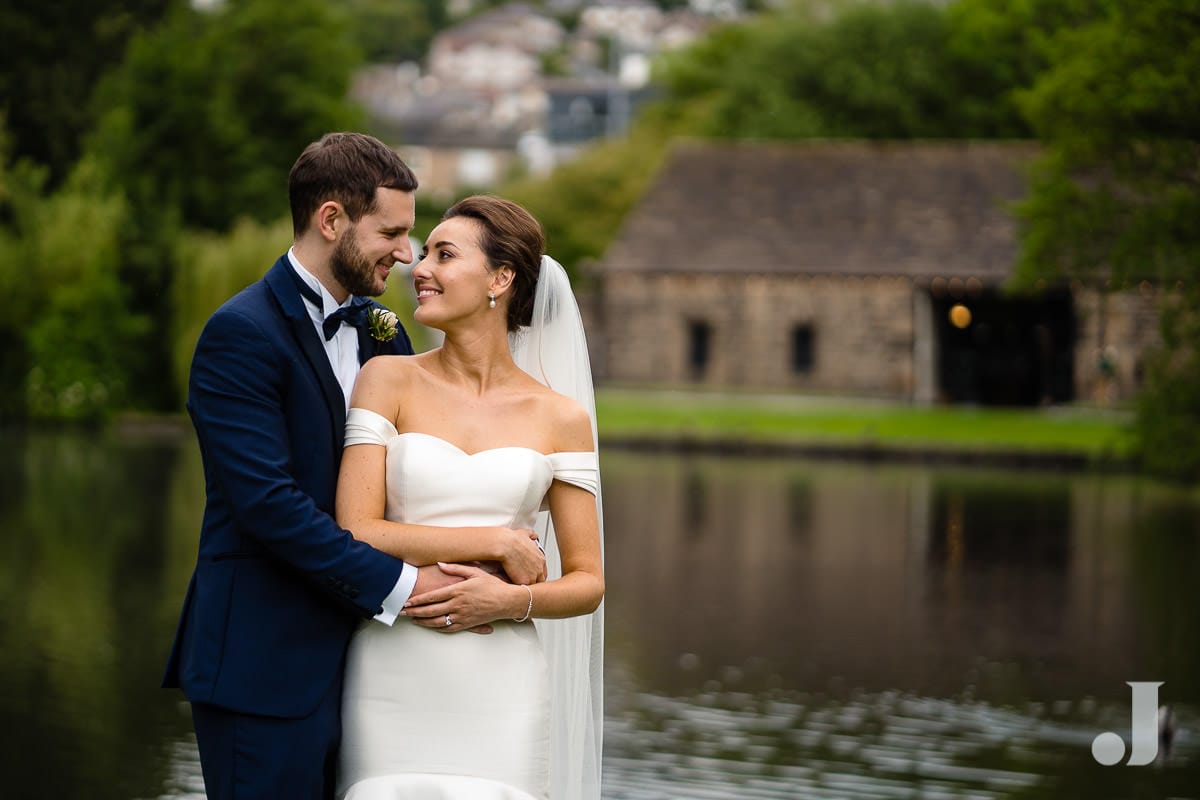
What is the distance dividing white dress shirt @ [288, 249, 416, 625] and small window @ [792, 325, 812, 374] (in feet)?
139

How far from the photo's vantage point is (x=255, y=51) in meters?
47.5

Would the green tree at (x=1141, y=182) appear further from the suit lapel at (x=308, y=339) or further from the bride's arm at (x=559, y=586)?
the suit lapel at (x=308, y=339)

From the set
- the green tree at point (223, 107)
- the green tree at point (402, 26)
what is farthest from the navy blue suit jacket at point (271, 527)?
the green tree at point (402, 26)

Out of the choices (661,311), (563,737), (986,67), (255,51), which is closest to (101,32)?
(255,51)

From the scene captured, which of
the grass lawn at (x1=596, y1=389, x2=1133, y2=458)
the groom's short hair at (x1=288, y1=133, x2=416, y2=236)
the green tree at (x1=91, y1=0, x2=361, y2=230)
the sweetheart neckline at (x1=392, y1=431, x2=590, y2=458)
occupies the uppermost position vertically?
the green tree at (x1=91, y1=0, x2=361, y2=230)

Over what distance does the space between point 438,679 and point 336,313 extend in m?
0.91

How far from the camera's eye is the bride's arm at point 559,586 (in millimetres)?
4191

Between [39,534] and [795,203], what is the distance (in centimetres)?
3056

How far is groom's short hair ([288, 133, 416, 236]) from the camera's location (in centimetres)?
424

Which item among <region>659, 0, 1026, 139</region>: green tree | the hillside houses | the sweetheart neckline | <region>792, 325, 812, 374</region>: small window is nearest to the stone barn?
<region>792, 325, 812, 374</region>: small window

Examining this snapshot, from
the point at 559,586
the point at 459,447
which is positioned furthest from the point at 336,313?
the point at 559,586

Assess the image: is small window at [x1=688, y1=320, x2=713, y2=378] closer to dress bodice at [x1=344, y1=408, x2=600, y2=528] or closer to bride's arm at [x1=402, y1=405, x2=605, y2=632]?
bride's arm at [x1=402, y1=405, x2=605, y2=632]

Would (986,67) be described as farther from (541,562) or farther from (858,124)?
(541,562)

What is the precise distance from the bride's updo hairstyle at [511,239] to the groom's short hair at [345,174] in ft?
0.63
